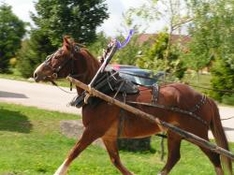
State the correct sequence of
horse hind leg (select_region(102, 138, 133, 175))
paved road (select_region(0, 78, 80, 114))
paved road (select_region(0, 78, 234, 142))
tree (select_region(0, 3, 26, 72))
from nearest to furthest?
horse hind leg (select_region(102, 138, 133, 175)) → paved road (select_region(0, 78, 234, 142)) → paved road (select_region(0, 78, 80, 114)) → tree (select_region(0, 3, 26, 72))

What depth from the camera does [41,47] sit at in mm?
31359

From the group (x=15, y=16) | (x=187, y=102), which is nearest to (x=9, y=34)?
(x=15, y=16)

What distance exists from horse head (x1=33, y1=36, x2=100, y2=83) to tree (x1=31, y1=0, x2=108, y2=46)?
20.1 m

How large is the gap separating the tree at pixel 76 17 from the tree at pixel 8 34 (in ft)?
33.9

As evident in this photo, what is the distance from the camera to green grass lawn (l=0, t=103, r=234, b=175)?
8461mm

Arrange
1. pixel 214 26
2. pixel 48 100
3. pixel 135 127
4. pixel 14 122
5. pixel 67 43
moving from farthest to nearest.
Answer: pixel 48 100 < pixel 14 122 < pixel 214 26 < pixel 135 127 < pixel 67 43

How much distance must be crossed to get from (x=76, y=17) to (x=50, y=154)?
17771mm

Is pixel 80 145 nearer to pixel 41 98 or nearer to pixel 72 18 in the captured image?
pixel 41 98

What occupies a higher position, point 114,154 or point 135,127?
point 135,127

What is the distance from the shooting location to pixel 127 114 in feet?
23.4

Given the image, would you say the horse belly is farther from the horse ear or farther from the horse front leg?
the horse ear

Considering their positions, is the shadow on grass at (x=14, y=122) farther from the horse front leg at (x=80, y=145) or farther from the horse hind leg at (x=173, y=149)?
the horse front leg at (x=80, y=145)

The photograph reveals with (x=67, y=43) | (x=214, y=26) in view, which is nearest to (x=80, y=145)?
(x=67, y=43)

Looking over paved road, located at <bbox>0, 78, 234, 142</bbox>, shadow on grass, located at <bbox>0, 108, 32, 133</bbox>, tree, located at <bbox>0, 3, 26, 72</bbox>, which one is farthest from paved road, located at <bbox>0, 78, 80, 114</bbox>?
tree, located at <bbox>0, 3, 26, 72</bbox>
